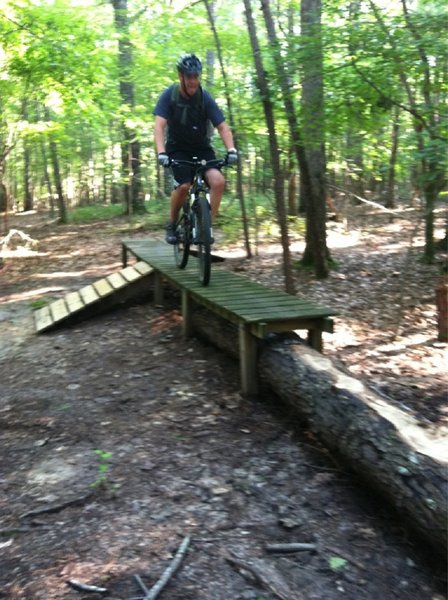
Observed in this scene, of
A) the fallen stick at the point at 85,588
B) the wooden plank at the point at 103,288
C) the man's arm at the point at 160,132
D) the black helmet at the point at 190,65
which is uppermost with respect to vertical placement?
the black helmet at the point at 190,65

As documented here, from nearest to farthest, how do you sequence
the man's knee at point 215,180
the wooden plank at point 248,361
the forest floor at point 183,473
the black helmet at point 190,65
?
the forest floor at point 183,473 < the wooden plank at point 248,361 < the black helmet at point 190,65 < the man's knee at point 215,180

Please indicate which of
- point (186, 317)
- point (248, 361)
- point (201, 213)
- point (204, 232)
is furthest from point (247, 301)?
point (186, 317)

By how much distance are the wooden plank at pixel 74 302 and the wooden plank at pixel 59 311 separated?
0.06 metres

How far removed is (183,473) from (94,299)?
3888 millimetres

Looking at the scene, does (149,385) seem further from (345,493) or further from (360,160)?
(360,160)

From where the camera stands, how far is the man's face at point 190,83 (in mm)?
5285

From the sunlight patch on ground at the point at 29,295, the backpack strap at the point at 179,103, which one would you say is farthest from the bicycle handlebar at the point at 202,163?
the sunlight patch on ground at the point at 29,295

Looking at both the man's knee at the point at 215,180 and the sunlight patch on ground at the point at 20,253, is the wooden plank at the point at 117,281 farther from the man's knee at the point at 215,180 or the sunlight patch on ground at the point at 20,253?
the sunlight patch on ground at the point at 20,253

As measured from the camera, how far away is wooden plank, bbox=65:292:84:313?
6.80 meters

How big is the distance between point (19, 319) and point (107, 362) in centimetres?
268

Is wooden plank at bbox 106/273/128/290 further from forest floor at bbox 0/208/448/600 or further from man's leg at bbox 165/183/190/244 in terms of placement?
man's leg at bbox 165/183/190/244

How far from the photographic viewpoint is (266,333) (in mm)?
4145

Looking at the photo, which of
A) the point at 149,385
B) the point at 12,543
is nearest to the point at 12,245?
the point at 149,385

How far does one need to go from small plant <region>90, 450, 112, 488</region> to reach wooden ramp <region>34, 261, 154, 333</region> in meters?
3.37
